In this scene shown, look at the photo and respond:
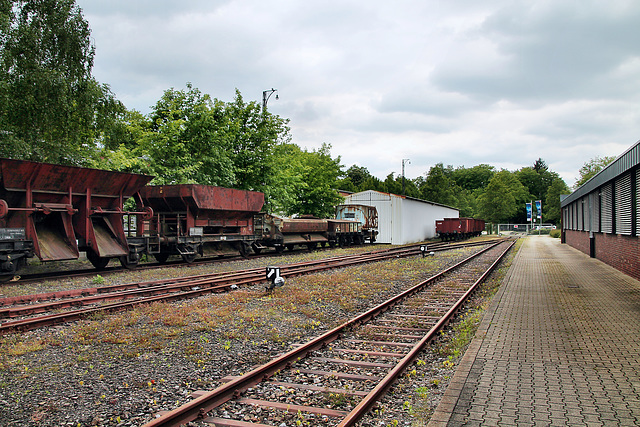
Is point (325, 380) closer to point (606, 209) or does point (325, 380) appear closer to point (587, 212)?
point (606, 209)

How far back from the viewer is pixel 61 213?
14.2 metres

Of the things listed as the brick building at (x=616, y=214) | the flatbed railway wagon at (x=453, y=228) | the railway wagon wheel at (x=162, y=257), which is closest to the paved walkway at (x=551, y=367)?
the brick building at (x=616, y=214)

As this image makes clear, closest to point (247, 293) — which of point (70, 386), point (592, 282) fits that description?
point (70, 386)

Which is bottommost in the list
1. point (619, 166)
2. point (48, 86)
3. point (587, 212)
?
point (587, 212)

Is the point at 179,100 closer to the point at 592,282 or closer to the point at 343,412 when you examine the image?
the point at 592,282

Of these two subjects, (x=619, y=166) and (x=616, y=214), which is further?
(x=616, y=214)

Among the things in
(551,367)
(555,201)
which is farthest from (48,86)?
(555,201)

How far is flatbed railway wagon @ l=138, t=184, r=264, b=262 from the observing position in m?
18.2

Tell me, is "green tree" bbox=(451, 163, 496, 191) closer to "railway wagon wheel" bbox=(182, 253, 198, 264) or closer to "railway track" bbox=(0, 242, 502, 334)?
"railway wagon wheel" bbox=(182, 253, 198, 264)

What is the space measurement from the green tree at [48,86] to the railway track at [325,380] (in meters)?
15.6

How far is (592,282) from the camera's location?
45.3ft

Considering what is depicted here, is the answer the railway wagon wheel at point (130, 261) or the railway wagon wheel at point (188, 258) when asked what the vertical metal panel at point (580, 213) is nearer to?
the railway wagon wheel at point (188, 258)

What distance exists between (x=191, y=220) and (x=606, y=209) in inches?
677

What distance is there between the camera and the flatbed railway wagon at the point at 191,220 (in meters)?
18.2
